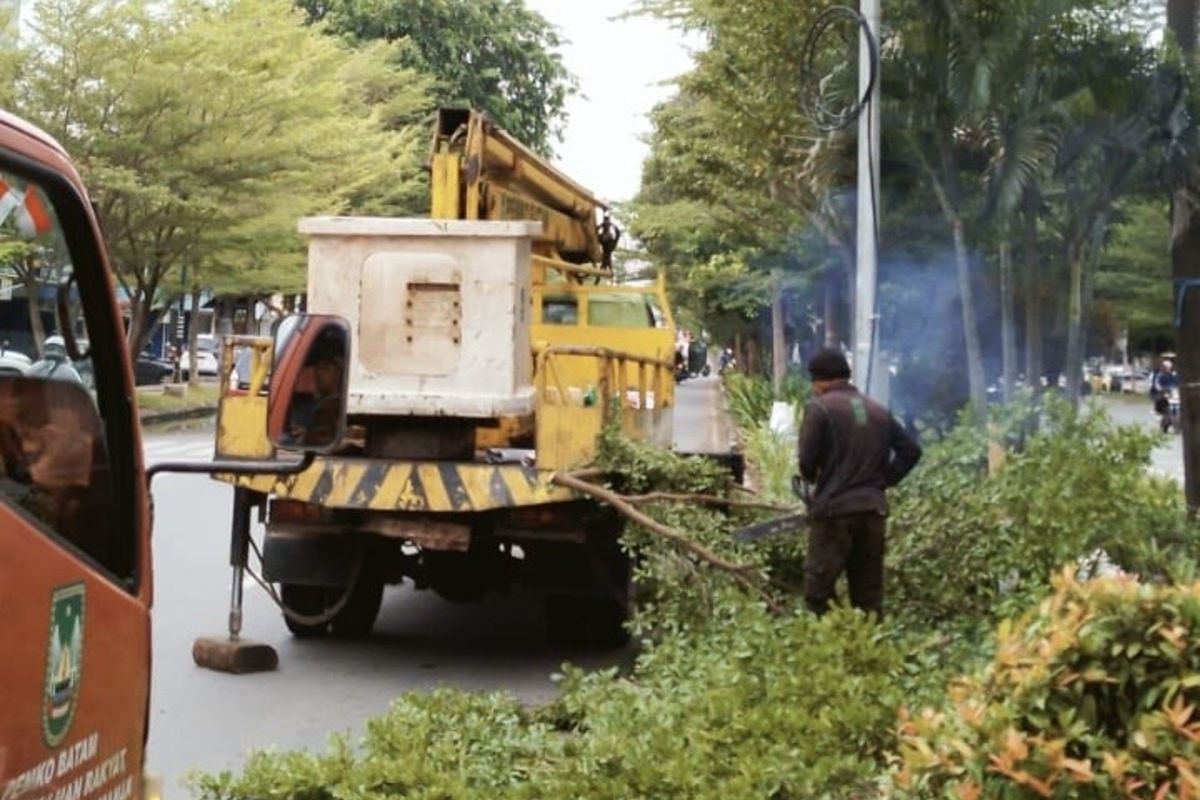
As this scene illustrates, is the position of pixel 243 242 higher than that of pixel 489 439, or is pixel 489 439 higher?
pixel 243 242

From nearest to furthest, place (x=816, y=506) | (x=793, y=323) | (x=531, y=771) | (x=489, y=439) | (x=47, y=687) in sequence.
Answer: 1. (x=47, y=687)
2. (x=531, y=771)
3. (x=816, y=506)
4. (x=489, y=439)
5. (x=793, y=323)

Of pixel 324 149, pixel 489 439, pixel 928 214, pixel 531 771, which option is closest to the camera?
pixel 531 771

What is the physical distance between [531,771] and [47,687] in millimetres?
3305

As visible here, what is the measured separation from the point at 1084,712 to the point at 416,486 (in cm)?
589

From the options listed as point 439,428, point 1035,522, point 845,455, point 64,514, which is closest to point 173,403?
point 439,428

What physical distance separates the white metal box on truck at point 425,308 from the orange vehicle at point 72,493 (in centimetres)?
544

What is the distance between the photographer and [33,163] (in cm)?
292

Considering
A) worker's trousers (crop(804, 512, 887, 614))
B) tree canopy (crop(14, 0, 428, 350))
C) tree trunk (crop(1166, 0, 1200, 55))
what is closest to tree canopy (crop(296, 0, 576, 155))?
tree canopy (crop(14, 0, 428, 350))

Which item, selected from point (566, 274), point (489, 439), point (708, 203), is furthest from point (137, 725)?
point (708, 203)

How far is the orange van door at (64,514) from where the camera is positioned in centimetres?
267

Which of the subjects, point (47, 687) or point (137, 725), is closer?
point (47, 687)

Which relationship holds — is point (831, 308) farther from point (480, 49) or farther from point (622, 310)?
point (480, 49)

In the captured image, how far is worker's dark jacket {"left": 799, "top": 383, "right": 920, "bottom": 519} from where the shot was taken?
791 cm

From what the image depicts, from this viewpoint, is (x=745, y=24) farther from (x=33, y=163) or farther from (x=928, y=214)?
(x=33, y=163)
